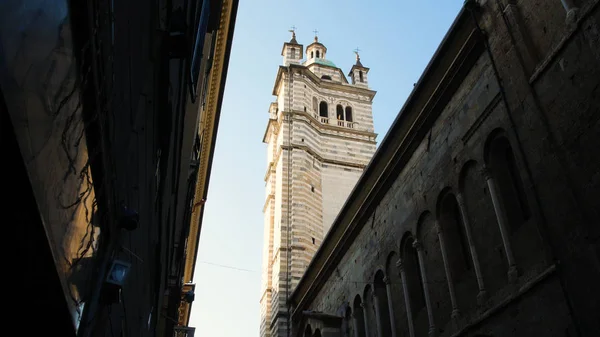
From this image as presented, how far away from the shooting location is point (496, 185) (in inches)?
360

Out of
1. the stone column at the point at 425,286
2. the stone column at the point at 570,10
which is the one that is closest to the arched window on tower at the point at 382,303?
the stone column at the point at 425,286

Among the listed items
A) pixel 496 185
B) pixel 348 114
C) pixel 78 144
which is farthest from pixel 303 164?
pixel 78 144

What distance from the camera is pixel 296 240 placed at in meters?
27.9

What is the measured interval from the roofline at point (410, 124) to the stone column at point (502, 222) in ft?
8.32

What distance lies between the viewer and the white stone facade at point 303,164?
27875mm

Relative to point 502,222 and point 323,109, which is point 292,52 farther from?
point 502,222

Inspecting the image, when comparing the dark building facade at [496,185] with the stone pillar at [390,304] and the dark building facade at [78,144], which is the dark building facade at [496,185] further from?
the dark building facade at [78,144]

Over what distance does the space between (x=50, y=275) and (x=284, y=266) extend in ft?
83.2

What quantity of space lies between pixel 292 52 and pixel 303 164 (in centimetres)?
1223

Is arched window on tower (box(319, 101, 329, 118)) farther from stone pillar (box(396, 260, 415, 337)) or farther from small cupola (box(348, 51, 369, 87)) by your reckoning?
stone pillar (box(396, 260, 415, 337))

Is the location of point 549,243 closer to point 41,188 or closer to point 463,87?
point 463,87

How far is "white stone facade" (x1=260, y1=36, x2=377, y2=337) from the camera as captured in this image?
91.5ft

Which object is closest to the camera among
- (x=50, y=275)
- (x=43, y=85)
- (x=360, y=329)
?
(x=43, y=85)

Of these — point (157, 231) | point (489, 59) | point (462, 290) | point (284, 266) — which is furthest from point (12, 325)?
point (284, 266)
